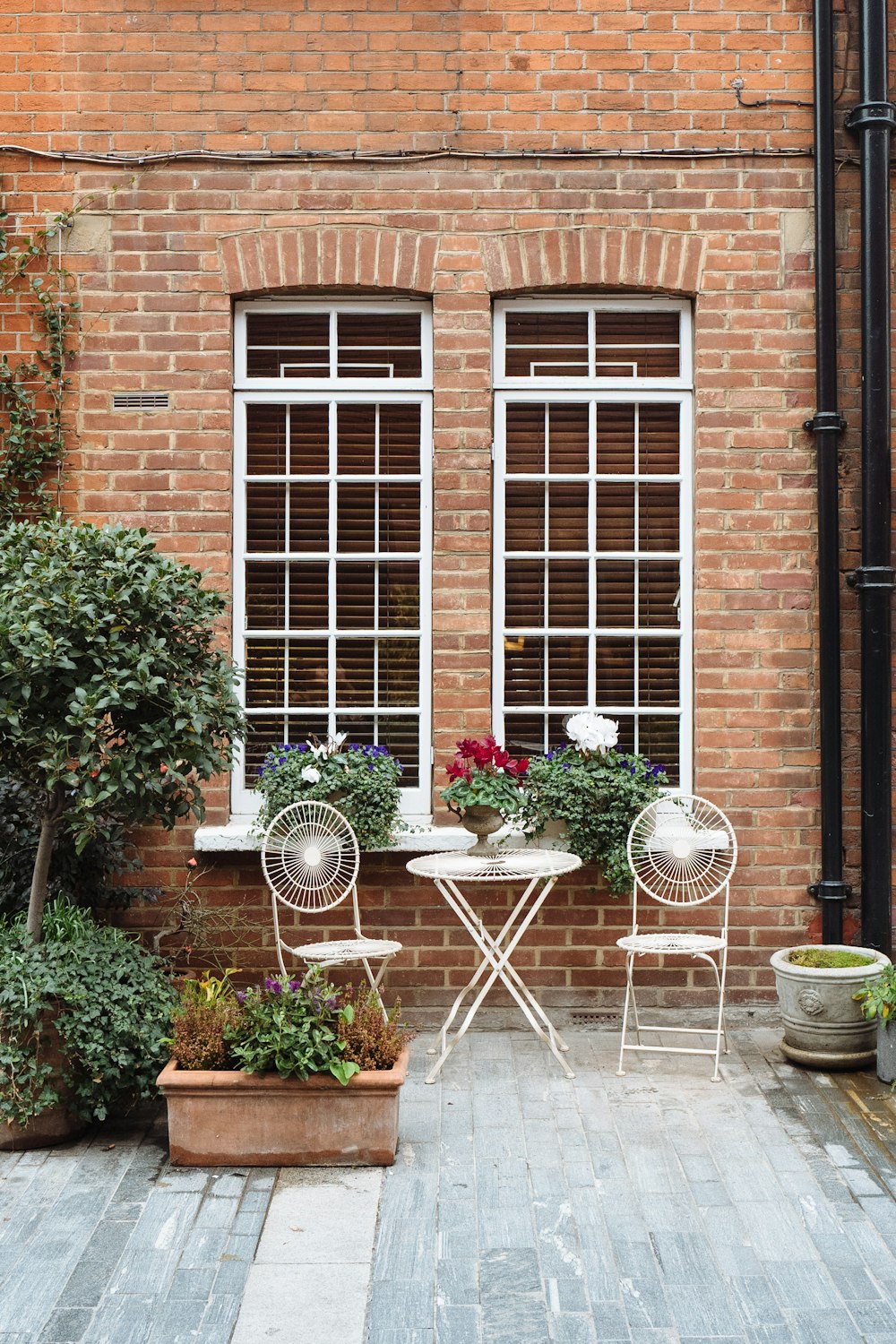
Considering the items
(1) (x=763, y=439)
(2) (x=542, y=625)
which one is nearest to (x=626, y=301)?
(1) (x=763, y=439)

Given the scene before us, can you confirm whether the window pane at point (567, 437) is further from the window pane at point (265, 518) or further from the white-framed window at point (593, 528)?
the window pane at point (265, 518)

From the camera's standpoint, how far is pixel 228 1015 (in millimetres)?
4059

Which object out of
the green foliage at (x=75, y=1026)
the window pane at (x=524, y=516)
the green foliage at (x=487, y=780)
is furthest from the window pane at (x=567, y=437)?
the green foliage at (x=75, y=1026)

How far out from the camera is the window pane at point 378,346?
18.5 ft

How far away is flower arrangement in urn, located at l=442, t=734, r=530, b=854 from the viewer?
4.79m

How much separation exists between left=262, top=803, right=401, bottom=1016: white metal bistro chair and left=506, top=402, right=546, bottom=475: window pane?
1.76 m

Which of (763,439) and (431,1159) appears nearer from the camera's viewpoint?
(431,1159)

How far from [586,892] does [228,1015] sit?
1919 mm

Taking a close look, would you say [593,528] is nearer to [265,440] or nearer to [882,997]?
[265,440]

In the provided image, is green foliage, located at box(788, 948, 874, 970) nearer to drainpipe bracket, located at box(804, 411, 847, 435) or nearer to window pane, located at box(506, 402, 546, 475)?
drainpipe bracket, located at box(804, 411, 847, 435)

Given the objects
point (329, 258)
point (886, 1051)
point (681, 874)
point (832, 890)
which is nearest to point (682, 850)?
point (681, 874)

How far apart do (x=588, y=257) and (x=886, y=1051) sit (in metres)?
3.44

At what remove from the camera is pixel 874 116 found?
5332mm

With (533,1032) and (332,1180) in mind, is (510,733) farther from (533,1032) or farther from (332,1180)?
(332,1180)
